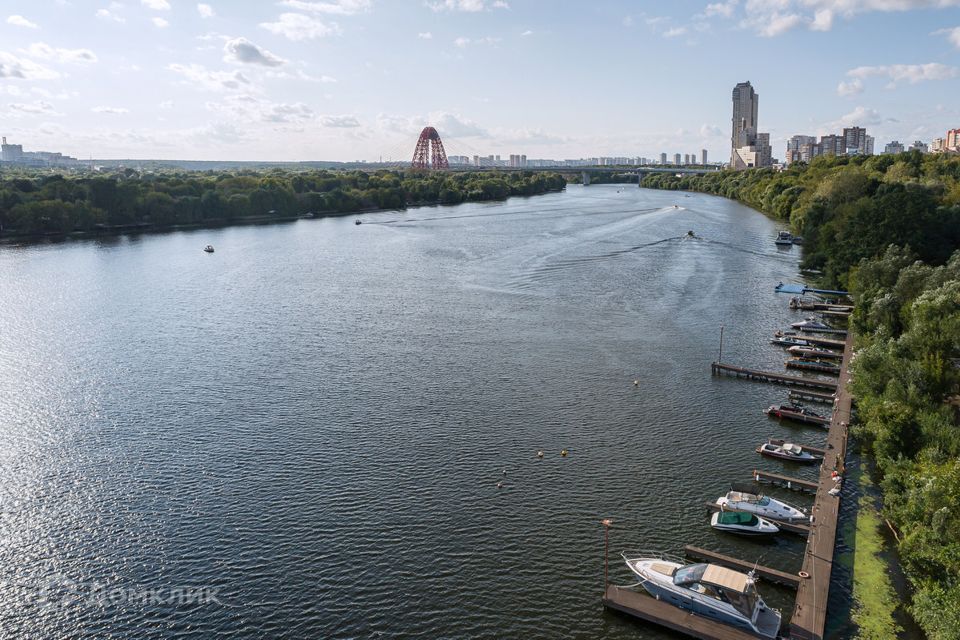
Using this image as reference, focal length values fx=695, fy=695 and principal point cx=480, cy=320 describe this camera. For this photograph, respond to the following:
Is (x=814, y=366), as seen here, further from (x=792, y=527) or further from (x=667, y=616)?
(x=667, y=616)

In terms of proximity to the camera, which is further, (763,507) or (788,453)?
(788,453)

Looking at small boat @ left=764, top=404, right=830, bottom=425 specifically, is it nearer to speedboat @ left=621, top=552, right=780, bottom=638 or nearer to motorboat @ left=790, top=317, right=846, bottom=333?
speedboat @ left=621, top=552, right=780, bottom=638

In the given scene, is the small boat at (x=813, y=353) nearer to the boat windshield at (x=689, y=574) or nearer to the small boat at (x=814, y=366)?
the small boat at (x=814, y=366)

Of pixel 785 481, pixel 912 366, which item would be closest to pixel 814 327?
pixel 912 366

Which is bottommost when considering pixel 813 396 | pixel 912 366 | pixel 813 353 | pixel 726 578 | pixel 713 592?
pixel 713 592

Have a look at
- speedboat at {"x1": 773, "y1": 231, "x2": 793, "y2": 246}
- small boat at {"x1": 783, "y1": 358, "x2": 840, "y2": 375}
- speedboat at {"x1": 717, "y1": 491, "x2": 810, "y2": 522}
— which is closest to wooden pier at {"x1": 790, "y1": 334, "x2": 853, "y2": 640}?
speedboat at {"x1": 717, "y1": 491, "x2": 810, "y2": 522}
